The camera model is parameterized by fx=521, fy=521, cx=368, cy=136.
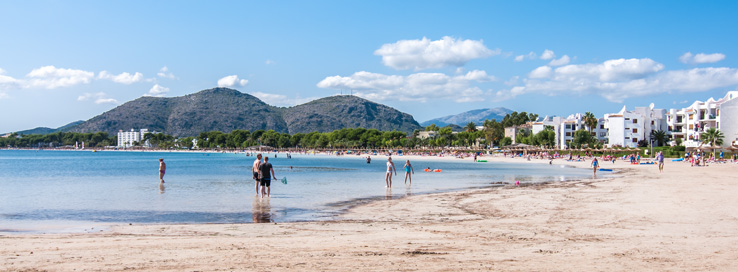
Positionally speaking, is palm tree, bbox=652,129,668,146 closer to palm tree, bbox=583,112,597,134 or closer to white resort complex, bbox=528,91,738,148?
white resort complex, bbox=528,91,738,148

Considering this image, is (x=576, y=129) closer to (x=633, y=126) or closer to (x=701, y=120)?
(x=633, y=126)

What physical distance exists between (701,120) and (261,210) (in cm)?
8436

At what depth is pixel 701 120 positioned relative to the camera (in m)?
80.2

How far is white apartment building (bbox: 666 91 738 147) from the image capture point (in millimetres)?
75125

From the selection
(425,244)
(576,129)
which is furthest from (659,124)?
(425,244)

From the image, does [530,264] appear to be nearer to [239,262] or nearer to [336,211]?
[239,262]

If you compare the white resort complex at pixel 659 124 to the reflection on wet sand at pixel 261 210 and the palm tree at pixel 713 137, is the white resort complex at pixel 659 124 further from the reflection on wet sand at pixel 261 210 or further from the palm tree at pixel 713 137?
the reflection on wet sand at pixel 261 210

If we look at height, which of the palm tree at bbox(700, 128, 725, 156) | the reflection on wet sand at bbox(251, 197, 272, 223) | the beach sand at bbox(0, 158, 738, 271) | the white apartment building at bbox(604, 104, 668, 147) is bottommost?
the reflection on wet sand at bbox(251, 197, 272, 223)

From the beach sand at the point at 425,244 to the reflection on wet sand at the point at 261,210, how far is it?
1.28 m

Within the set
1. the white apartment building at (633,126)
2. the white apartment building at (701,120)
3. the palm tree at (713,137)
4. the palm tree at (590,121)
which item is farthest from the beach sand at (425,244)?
the palm tree at (590,121)

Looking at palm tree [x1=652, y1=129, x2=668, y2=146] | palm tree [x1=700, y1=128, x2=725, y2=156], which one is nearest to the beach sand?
palm tree [x1=700, y1=128, x2=725, y2=156]

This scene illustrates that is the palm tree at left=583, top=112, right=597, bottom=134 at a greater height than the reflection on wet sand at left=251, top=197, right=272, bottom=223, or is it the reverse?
the palm tree at left=583, top=112, right=597, bottom=134

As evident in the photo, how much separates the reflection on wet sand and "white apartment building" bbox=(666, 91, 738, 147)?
71935 mm

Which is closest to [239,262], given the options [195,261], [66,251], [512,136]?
[195,261]
